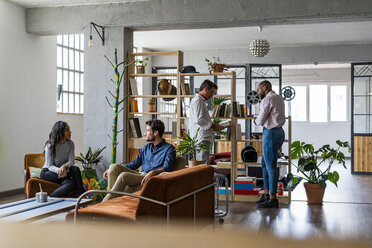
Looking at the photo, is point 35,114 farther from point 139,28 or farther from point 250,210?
point 250,210

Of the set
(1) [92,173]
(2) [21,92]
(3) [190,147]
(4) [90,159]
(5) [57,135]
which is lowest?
(1) [92,173]

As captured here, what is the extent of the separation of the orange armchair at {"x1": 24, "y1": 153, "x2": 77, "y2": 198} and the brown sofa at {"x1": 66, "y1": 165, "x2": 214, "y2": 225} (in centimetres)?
147

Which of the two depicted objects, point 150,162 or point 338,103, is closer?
point 150,162

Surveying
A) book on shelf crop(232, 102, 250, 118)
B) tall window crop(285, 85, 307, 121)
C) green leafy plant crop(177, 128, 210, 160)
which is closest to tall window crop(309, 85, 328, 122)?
tall window crop(285, 85, 307, 121)

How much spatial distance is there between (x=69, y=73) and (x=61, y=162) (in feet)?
11.8

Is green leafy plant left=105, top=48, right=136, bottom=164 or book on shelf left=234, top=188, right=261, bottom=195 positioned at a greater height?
green leafy plant left=105, top=48, right=136, bottom=164

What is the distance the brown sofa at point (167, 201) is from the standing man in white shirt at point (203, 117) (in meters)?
2.04

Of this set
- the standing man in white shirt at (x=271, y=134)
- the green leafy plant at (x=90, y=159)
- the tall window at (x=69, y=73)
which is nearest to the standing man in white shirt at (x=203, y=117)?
the standing man in white shirt at (x=271, y=134)

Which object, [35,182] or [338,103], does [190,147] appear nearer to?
[35,182]

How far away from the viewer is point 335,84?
48.6 feet

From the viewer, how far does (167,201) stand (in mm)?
2752

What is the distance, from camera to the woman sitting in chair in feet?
16.4

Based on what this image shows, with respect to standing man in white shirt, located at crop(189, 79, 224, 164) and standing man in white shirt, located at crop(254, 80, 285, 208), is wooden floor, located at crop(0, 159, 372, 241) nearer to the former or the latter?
standing man in white shirt, located at crop(254, 80, 285, 208)

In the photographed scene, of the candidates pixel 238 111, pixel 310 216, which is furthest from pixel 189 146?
pixel 310 216
